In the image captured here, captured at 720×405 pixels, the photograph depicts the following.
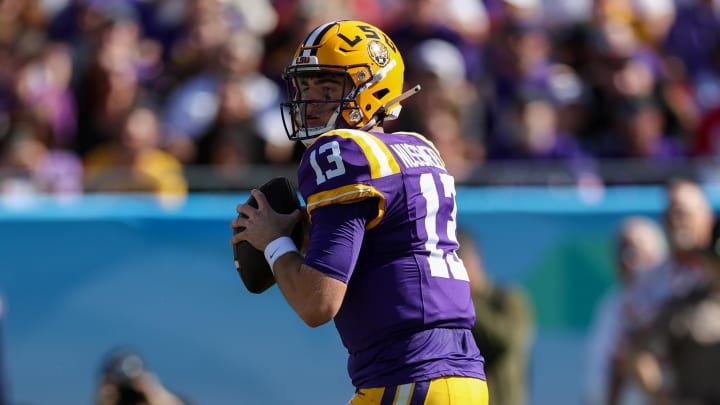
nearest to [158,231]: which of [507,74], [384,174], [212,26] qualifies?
[212,26]

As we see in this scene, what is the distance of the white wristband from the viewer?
152 inches

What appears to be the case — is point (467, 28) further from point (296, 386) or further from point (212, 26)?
point (296, 386)

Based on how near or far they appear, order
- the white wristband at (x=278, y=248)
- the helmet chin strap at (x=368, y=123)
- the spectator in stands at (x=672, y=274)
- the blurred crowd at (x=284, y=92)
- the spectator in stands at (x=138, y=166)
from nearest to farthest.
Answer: the white wristband at (x=278, y=248), the helmet chin strap at (x=368, y=123), the spectator in stands at (x=672, y=274), the spectator in stands at (x=138, y=166), the blurred crowd at (x=284, y=92)

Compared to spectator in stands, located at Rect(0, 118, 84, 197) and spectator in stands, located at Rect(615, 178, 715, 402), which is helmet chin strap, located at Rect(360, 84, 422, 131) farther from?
spectator in stands, located at Rect(0, 118, 84, 197)

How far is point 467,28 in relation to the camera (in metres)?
9.68

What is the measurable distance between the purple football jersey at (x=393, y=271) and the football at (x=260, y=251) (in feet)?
0.73

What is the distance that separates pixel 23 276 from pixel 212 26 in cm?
264

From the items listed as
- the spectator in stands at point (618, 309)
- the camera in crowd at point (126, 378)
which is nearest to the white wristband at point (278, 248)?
the camera in crowd at point (126, 378)

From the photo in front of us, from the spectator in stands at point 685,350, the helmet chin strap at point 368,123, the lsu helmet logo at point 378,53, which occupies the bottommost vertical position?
the spectator in stands at point 685,350

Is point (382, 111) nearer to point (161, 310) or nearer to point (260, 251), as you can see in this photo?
point (260, 251)

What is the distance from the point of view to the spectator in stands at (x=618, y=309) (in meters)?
7.95

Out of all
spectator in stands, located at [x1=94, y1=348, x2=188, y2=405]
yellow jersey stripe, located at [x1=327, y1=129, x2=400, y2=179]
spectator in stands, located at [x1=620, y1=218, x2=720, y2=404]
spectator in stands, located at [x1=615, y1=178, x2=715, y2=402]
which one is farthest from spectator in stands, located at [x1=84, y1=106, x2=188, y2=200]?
yellow jersey stripe, located at [x1=327, y1=129, x2=400, y2=179]

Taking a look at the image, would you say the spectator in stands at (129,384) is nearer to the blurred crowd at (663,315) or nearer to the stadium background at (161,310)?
the stadium background at (161,310)

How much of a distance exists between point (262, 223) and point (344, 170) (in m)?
0.42
